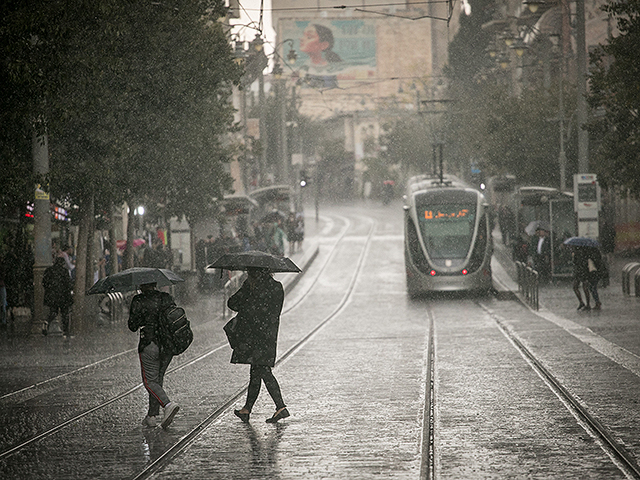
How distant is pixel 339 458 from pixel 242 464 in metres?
0.73

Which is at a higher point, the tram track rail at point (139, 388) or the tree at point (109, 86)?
the tree at point (109, 86)

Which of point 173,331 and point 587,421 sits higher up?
point 173,331

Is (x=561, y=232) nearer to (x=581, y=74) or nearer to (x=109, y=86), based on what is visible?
(x=581, y=74)

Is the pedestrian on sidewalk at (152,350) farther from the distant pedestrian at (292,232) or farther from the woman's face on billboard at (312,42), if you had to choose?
the woman's face on billboard at (312,42)

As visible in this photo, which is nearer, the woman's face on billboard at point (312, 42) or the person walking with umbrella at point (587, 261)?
the person walking with umbrella at point (587, 261)

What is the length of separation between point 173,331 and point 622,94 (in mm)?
13576

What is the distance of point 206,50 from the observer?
73.2 ft

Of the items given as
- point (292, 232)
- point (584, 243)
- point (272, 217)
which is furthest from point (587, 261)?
point (272, 217)

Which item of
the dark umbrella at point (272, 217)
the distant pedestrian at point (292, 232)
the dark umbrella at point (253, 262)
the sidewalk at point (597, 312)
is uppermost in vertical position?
the dark umbrella at point (253, 262)

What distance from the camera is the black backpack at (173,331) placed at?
30.8ft

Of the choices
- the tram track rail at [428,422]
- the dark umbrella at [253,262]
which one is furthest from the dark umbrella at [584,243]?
the dark umbrella at [253,262]

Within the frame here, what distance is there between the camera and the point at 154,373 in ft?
30.9

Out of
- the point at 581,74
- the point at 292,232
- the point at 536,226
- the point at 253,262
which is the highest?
the point at 581,74

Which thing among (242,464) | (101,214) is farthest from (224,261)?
(101,214)
